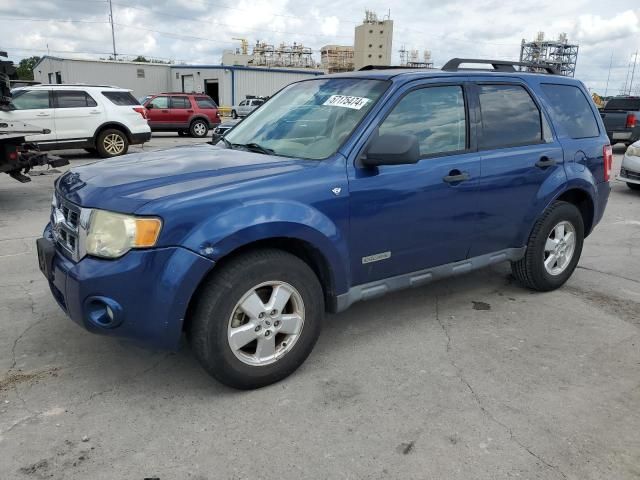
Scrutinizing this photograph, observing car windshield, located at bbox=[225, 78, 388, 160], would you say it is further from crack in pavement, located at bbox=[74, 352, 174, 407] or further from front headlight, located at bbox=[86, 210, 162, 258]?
crack in pavement, located at bbox=[74, 352, 174, 407]

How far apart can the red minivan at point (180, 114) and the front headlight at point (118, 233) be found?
805 inches

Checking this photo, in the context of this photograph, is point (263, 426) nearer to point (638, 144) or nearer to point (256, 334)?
point (256, 334)

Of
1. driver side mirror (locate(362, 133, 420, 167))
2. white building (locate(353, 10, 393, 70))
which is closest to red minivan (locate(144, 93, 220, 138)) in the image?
driver side mirror (locate(362, 133, 420, 167))

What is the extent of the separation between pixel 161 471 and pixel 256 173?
161 centimetres

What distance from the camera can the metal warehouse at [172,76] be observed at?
39281 mm

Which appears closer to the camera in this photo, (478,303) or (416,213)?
(416,213)

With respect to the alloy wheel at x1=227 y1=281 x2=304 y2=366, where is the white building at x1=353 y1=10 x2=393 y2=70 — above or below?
above

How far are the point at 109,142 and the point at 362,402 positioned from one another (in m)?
12.2

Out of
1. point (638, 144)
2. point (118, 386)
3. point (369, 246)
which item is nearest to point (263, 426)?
point (118, 386)

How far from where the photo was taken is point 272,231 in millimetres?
2904

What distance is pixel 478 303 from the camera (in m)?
4.54

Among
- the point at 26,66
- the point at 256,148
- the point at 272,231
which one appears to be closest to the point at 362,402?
the point at 272,231

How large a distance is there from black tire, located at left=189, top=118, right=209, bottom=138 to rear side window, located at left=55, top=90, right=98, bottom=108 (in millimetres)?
9350

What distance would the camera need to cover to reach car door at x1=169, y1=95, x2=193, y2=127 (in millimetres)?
22125
